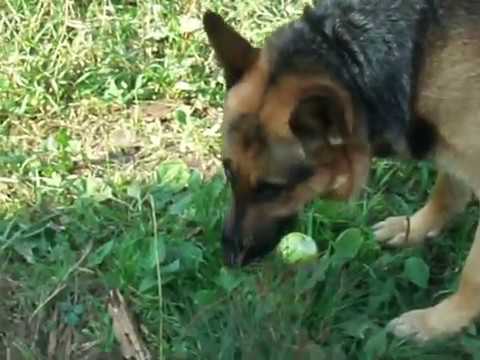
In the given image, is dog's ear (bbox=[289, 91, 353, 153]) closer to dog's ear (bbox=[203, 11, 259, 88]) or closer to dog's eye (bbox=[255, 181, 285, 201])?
dog's eye (bbox=[255, 181, 285, 201])

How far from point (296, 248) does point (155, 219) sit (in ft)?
1.84

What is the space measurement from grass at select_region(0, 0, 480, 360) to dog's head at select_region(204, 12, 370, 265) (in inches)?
11.7

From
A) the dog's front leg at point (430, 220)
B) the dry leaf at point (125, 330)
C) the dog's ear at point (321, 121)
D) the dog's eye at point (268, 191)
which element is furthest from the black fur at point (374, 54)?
the dry leaf at point (125, 330)

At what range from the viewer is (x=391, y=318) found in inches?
166

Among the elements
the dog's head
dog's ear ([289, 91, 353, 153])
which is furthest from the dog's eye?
dog's ear ([289, 91, 353, 153])

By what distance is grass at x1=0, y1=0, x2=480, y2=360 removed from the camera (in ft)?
13.4

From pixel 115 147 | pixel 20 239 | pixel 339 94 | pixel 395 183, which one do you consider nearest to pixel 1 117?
pixel 115 147

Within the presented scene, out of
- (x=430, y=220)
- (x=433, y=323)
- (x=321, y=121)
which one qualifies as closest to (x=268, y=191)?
(x=321, y=121)

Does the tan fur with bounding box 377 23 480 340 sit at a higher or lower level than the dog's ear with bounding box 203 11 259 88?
lower

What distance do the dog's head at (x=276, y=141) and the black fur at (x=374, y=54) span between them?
0.06 metres

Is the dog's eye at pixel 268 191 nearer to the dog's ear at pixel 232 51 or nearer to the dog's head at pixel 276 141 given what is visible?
the dog's head at pixel 276 141

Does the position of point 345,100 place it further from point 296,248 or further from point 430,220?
point 430,220

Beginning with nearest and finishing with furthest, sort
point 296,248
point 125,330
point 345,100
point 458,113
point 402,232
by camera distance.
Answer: point 345,100 < point 458,113 < point 125,330 < point 296,248 < point 402,232

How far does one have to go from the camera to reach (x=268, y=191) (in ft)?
12.8
